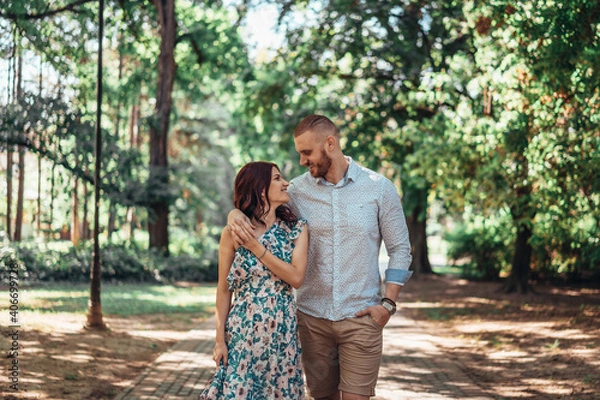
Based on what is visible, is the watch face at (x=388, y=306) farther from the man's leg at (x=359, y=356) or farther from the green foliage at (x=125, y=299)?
the green foliage at (x=125, y=299)

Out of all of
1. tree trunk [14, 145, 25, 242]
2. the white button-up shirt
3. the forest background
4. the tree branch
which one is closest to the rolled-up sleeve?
the white button-up shirt

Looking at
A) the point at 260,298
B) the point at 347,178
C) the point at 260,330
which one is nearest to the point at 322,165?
the point at 347,178

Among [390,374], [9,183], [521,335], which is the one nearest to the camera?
[390,374]

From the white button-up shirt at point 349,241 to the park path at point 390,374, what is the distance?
335 centimetres

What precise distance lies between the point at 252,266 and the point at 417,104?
44.6ft

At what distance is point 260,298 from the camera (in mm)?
3986

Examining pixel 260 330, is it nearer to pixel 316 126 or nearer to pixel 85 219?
pixel 316 126

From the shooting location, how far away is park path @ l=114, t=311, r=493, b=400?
296 inches

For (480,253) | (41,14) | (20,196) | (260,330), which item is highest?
(41,14)

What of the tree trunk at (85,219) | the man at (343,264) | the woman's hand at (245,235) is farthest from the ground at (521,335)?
the tree trunk at (85,219)

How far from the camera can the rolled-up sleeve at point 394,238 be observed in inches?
169

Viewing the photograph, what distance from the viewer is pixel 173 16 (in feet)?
74.9

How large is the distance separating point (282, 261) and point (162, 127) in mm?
20292

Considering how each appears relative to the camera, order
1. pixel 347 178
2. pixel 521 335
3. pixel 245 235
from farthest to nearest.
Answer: pixel 521 335 < pixel 347 178 < pixel 245 235
